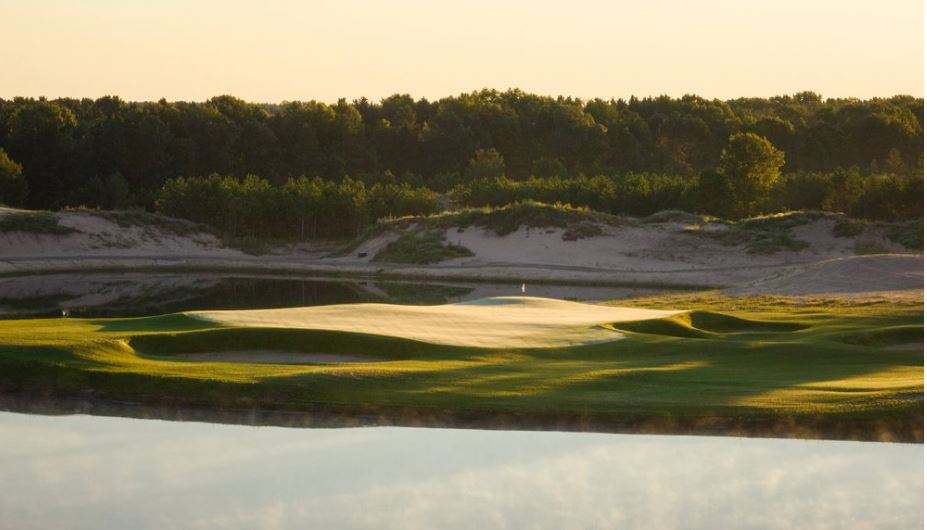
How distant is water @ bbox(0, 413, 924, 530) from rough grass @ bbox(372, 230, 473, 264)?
3975cm

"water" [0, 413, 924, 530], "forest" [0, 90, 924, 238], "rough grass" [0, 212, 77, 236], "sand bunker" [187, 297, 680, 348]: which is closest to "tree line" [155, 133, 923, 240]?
"forest" [0, 90, 924, 238]

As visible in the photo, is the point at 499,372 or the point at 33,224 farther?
the point at 33,224

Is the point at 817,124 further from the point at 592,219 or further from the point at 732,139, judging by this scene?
the point at 592,219

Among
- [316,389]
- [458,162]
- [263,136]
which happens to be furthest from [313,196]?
[316,389]

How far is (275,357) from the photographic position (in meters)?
20.4

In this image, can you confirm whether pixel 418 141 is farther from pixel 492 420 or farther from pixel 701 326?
pixel 492 420

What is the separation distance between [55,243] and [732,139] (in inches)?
1240

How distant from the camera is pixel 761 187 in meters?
67.6

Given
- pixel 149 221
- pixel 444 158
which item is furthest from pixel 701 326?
pixel 444 158

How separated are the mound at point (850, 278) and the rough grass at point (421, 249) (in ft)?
53.9

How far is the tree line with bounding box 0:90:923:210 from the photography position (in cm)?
8125

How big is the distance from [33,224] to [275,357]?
41590 millimetres

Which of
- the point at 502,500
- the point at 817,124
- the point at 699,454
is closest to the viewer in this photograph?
the point at 502,500

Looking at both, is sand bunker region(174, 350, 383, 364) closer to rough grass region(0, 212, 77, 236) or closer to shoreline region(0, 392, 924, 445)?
shoreline region(0, 392, 924, 445)
